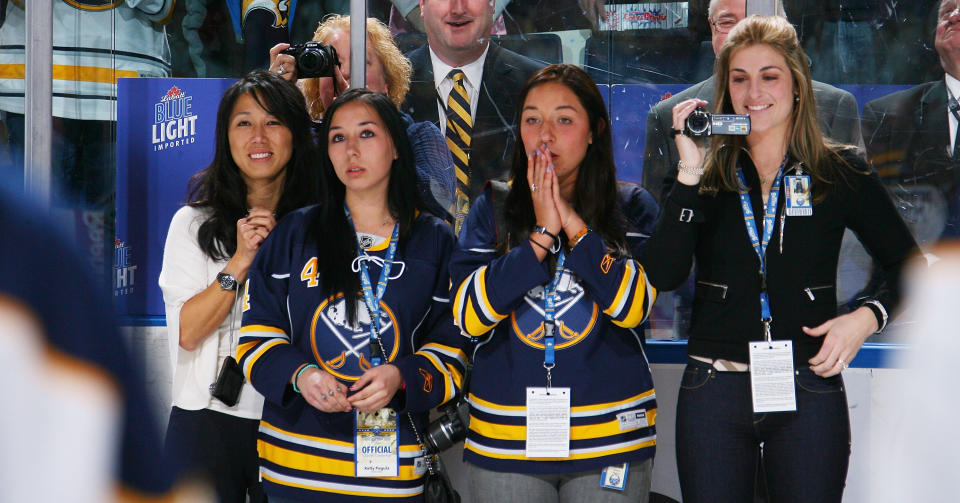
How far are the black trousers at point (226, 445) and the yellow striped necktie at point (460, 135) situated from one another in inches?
48.5

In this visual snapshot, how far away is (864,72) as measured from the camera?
10.8ft

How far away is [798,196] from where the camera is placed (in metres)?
2.31

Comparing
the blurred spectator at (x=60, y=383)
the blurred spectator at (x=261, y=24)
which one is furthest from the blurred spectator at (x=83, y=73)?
the blurred spectator at (x=60, y=383)

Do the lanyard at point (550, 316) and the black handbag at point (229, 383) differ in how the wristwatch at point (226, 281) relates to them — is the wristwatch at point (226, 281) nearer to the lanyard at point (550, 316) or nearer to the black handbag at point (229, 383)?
the black handbag at point (229, 383)

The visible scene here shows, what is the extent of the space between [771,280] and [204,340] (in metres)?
1.57

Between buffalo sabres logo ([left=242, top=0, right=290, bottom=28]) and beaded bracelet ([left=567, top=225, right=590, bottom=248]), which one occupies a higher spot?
buffalo sabres logo ([left=242, top=0, right=290, bottom=28])

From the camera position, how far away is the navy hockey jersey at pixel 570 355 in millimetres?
2230

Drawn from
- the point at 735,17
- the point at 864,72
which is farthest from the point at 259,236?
the point at 864,72

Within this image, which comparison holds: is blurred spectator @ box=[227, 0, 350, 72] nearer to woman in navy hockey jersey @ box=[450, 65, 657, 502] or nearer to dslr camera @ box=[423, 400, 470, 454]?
woman in navy hockey jersey @ box=[450, 65, 657, 502]

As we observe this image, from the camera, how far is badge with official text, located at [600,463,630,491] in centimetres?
221

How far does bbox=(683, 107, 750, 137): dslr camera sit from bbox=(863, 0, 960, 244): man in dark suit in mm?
1212

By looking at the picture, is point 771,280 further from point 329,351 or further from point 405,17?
point 405,17

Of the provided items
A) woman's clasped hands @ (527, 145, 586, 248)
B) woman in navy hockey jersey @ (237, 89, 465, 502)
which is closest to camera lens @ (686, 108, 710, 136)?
woman's clasped hands @ (527, 145, 586, 248)

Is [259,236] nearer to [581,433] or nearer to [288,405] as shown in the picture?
[288,405]
